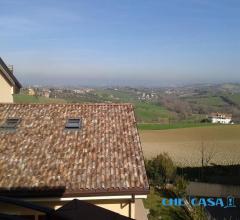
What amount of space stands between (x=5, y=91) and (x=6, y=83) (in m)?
0.42

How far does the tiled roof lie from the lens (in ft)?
33.0

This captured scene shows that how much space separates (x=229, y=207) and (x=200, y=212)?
2.84 m

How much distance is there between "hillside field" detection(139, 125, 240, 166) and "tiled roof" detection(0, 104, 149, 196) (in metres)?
13.5

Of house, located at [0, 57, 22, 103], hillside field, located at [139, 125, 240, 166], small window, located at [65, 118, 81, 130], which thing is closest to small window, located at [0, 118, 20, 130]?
small window, located at [65, 118, 81, 130]

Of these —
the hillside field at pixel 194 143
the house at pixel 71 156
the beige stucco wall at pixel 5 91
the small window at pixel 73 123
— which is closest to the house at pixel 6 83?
the beige stucco wall at pixel 5 91

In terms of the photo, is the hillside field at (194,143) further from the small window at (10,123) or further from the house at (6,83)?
the small window at (10,123)

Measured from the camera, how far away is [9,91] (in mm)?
17891

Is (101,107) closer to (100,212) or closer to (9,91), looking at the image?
(9,91)

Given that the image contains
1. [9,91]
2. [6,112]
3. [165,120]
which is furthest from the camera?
[165,120]

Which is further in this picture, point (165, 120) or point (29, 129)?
point (165, 120)

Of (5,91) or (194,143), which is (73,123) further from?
(194,143)

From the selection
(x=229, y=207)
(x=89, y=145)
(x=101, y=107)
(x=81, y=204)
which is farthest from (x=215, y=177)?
(x=81, y=204)

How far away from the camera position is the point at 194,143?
38250mm

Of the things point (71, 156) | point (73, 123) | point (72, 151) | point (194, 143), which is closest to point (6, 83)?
point (73, 123)
